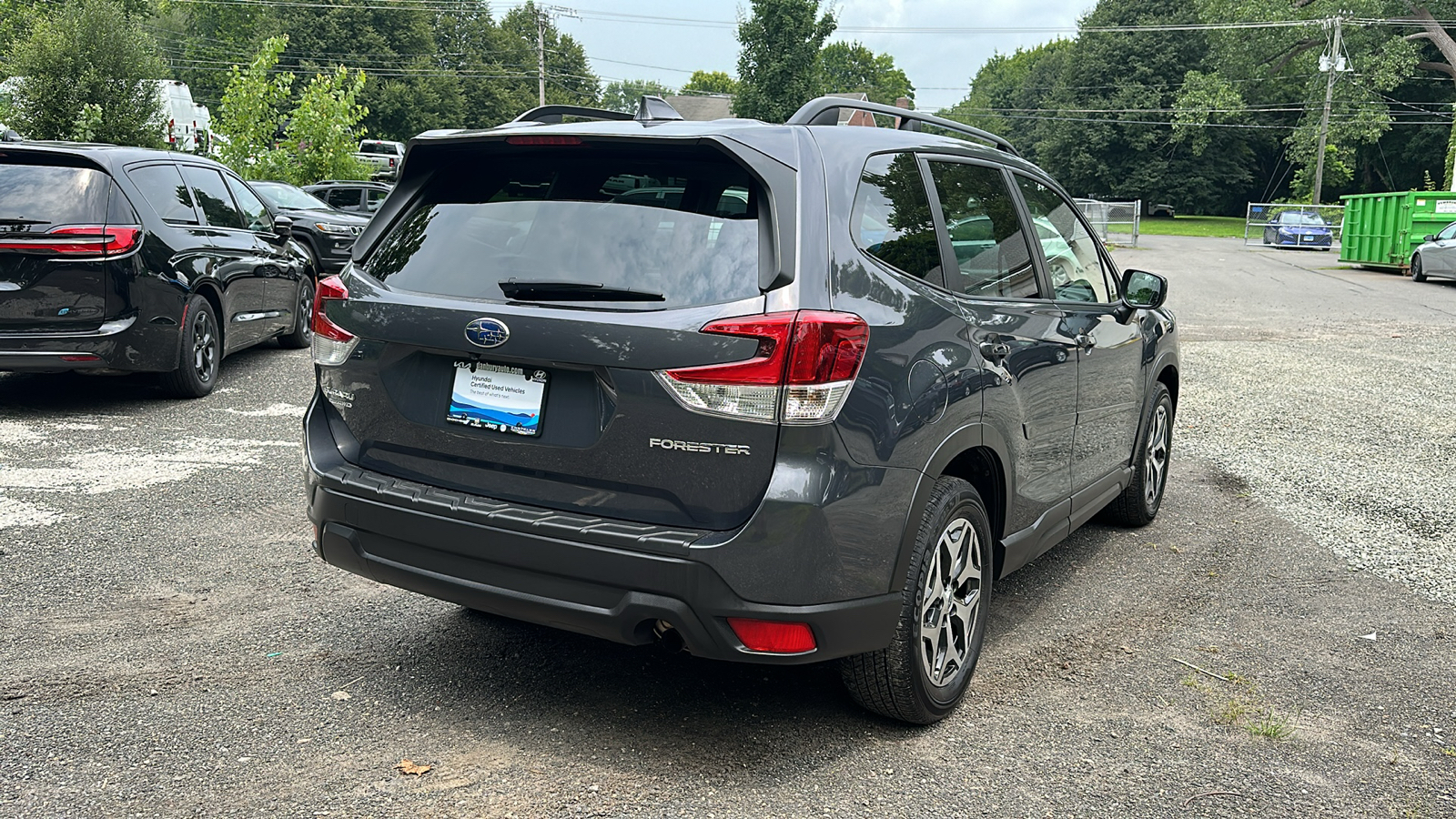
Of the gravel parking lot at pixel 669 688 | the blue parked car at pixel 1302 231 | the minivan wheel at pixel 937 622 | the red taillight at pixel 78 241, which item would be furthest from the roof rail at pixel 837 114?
the blue parked car at pixel 1302 231

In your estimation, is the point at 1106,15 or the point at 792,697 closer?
the point at 792,697

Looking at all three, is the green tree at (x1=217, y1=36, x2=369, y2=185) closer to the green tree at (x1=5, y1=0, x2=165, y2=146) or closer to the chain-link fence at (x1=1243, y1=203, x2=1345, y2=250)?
the green tree at (x1=5, y1=0, x2=165, y2=146)

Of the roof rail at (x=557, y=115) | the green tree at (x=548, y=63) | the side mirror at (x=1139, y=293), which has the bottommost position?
the side mirror at (x=1139, y=293)

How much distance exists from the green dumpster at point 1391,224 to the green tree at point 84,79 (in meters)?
25.9

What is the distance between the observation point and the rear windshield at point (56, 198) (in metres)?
7.49

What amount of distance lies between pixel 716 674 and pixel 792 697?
30 centimetres

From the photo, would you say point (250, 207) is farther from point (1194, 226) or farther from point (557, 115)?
point (1194, 226)

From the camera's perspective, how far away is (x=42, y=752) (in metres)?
3.28

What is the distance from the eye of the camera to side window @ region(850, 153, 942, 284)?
3406 millimetres

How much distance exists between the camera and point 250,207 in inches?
397

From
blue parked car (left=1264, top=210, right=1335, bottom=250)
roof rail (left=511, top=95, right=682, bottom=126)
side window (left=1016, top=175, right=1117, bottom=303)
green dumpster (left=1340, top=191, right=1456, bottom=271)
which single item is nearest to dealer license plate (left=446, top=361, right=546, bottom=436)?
roof rail (left=511, top=95, right=682, bottom=126)

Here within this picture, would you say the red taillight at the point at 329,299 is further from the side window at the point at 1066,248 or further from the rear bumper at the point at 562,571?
the side window at the point at 1066,248

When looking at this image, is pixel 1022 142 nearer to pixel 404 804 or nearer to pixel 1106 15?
pixel 1106 15

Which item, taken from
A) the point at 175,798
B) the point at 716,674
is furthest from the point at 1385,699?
the point at 175,798
